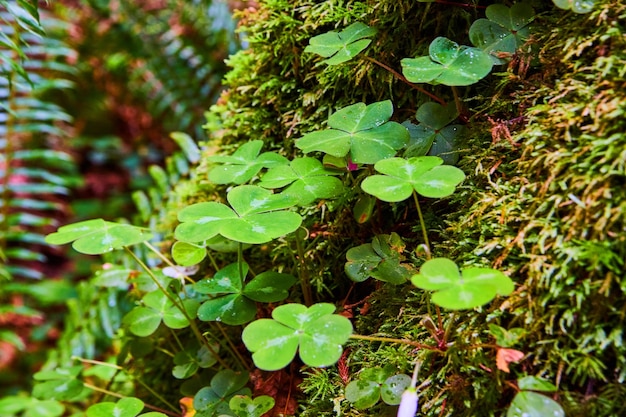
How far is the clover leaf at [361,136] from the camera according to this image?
4.00ft

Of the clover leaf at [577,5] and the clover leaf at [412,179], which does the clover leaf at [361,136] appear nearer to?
the clover leaf at [412,179]

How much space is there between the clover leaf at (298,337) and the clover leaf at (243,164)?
0.42 metres

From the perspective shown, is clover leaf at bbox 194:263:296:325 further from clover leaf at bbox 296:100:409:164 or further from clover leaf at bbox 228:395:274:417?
clover leaf at bbox 296:100:409:164

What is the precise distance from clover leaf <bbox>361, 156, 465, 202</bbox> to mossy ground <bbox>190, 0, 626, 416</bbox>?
116 millimetres

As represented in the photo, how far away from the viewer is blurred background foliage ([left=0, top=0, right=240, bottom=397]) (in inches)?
128

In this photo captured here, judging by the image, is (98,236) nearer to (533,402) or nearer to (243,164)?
(243,164)

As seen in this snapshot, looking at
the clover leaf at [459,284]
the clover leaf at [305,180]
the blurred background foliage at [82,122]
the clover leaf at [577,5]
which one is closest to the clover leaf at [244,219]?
the clover leaf at [305,180]

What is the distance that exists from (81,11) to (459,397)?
511 cm

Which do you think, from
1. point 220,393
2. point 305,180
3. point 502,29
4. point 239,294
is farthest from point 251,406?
point 502,29

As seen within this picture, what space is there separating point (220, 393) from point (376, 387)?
454 mm

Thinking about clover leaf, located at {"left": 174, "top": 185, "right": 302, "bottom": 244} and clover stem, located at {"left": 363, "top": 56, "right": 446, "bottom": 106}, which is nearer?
clover leaf, located at {"left": 174, "top": 185, "right": 302, "bottom": 244}

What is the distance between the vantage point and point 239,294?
128 cm

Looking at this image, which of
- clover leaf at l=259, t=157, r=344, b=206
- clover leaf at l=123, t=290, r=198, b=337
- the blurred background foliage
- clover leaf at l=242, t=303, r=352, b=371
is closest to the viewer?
clover leaf at l=242, t=303, r=352, b=371

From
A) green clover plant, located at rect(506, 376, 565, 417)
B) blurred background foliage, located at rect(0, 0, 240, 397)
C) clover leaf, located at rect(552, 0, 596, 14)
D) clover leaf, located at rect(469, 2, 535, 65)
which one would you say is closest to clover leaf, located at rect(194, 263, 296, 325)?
green clover plant, located at rect(506, 376, 565, 417)
